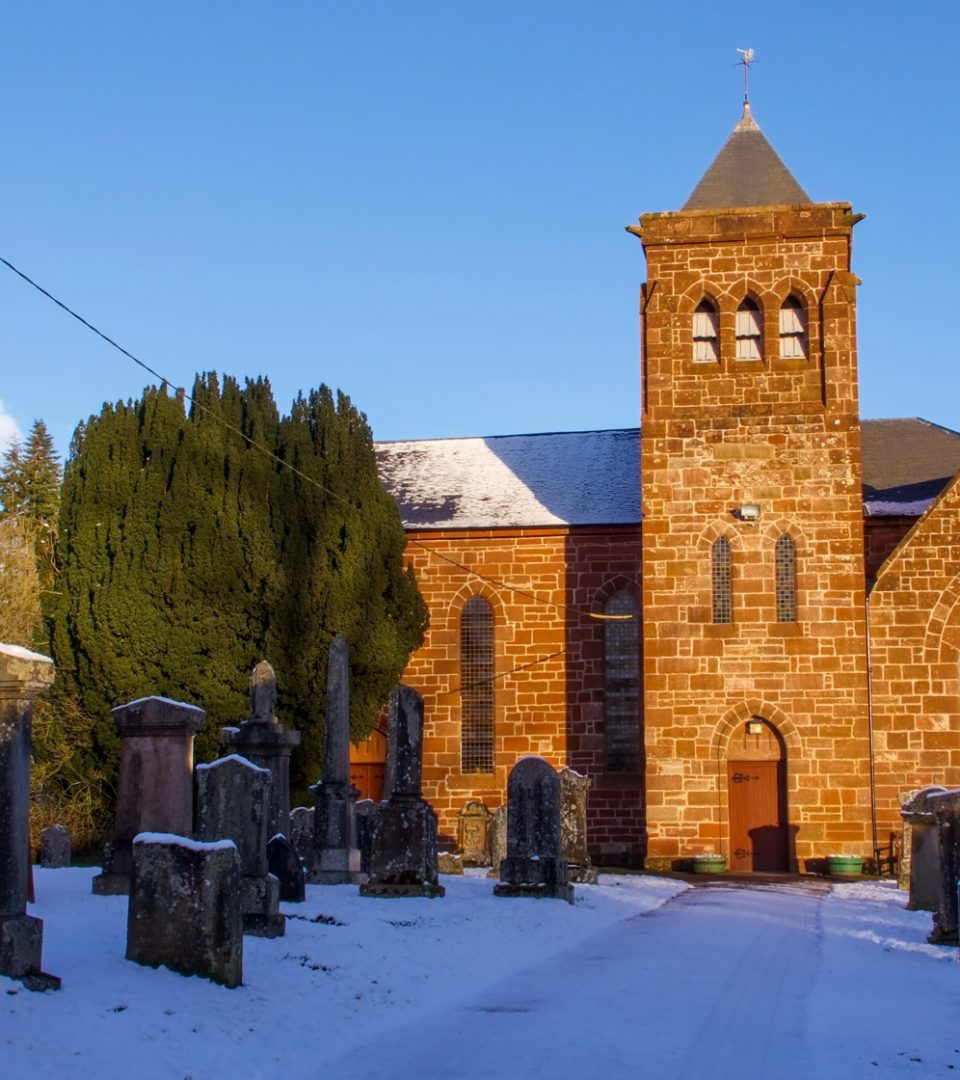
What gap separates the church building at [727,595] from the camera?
25.7m

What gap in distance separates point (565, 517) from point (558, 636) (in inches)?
98.4

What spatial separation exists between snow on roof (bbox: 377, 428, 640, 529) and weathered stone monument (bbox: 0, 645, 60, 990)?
68.7 feet

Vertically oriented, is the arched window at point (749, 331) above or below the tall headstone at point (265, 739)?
above

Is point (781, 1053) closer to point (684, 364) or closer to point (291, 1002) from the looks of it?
point (291, 1002)

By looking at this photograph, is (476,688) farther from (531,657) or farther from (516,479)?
(516,479)

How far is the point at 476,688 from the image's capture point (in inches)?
1153

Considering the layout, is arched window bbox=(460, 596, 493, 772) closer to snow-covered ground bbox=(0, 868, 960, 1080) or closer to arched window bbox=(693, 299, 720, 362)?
arched window bbox=(693, 299, 720, 362)

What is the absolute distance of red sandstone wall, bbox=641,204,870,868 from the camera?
25781 millimetres

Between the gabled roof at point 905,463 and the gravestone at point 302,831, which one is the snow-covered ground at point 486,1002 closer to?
the gravestone at point 302,831

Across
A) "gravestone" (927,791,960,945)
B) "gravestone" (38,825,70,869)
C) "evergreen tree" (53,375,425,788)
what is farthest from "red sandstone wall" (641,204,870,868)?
"gravestone" (927,791,960,945)

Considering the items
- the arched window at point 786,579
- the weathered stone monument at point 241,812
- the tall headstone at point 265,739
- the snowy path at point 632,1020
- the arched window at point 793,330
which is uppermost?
the arched window at point 793,330

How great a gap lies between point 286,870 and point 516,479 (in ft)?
61.6

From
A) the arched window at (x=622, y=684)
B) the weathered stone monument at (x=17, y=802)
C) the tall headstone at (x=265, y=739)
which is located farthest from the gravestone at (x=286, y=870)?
the arched window at (x=622, y=684)

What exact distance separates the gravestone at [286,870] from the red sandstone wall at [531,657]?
14.7 meters
